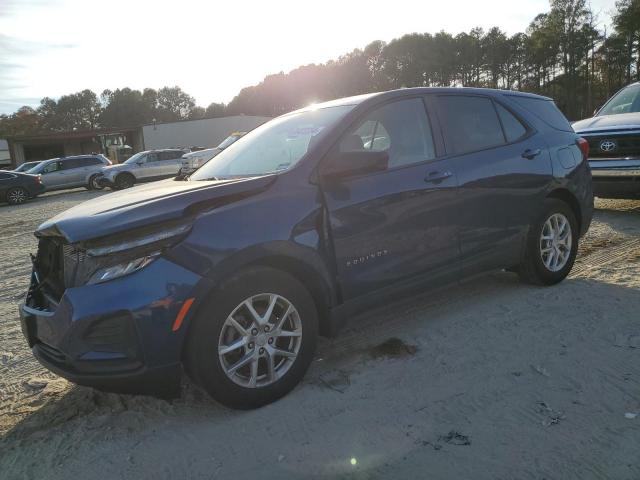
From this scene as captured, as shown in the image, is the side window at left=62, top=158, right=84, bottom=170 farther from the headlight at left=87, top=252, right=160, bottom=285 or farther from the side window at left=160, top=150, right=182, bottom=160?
the headlight at left=87, top=252, right=160, bottom=285

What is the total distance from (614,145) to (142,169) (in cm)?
1964

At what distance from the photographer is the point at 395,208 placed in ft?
11.2

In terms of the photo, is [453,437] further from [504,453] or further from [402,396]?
[402,396]

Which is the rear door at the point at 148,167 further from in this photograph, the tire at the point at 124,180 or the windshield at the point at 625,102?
the windshield at the point at 625,102

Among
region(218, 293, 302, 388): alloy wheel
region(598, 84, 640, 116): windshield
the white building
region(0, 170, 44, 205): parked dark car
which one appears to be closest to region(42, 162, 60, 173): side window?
region(0, 170, 44, 205): parked dark car

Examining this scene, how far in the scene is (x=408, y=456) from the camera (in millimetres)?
2416

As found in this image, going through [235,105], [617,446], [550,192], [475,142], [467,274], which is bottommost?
[617,446]

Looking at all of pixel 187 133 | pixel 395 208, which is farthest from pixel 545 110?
pixel 187 133

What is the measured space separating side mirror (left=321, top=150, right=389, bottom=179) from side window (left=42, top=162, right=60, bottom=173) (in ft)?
77.5

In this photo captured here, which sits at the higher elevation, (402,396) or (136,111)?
(136,111)

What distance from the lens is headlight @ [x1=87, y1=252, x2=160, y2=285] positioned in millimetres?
2555

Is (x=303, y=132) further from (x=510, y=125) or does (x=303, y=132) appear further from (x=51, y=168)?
(x=51, y=168)

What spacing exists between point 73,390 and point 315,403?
162cm

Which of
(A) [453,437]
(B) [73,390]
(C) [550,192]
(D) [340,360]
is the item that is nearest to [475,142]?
(C) [550,192]
